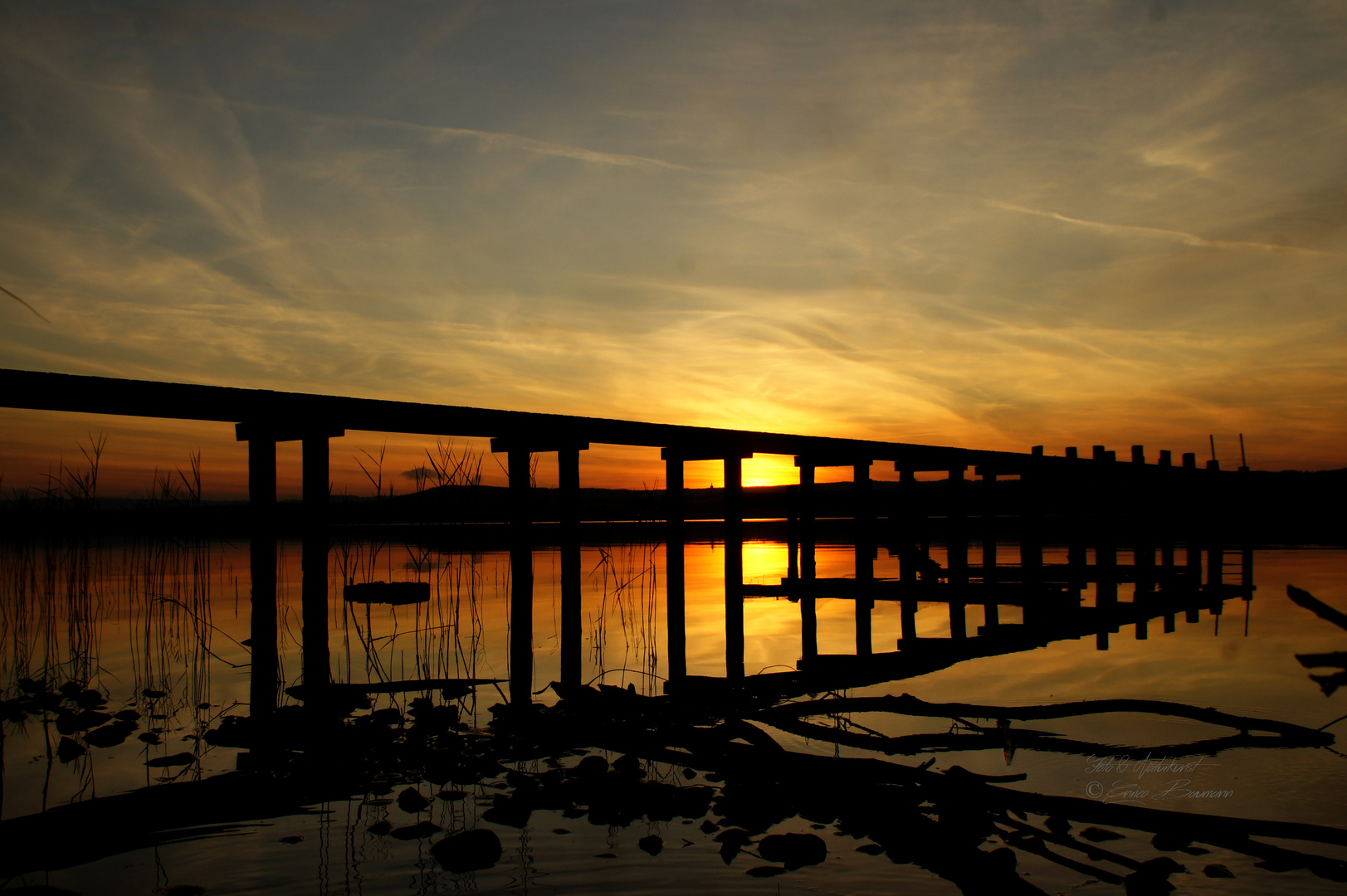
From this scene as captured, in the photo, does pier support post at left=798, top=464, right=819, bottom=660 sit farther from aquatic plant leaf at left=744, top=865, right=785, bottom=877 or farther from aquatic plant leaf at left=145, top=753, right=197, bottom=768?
aquatic plant leaf at left=145, top=753, right=197, bottom=768

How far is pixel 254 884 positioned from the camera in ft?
12.4

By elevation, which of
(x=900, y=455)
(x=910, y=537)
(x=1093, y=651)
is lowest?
(x=1093, y=651)

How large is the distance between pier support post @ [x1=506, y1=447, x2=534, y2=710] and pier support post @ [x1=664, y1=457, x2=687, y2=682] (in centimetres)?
158

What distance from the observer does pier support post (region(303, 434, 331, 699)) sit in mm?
6535

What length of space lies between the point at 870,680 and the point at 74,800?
21.2 feet

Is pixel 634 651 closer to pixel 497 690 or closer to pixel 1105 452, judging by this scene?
pixel 497 690

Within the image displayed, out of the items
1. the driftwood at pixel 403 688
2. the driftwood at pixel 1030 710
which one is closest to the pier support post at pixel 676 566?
the driftwood at pixel 403 688

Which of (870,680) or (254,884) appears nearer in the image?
(254,884)

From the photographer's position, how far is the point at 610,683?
28.8 feet

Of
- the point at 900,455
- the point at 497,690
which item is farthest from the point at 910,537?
the point at 497,690

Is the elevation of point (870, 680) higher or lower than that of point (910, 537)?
lower

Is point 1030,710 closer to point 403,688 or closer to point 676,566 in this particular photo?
point 676,566

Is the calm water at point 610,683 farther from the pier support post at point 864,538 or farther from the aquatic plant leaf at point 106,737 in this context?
the pier support post at point 864,538

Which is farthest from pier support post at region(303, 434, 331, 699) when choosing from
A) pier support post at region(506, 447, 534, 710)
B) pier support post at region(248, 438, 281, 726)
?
pier support post at region(506, 447, 534, 710)
